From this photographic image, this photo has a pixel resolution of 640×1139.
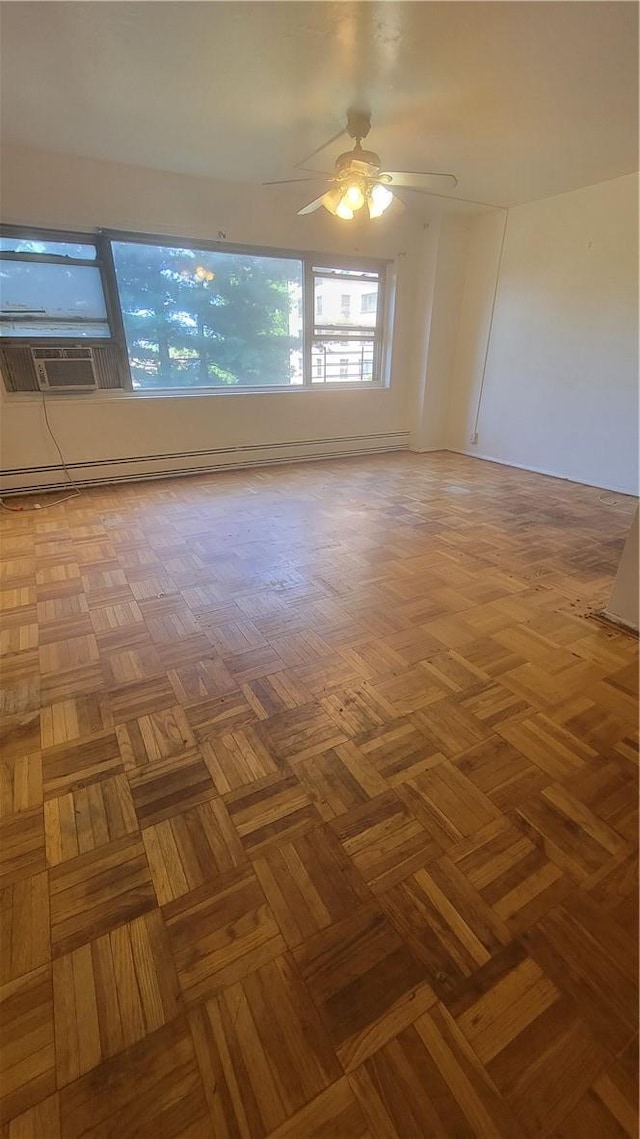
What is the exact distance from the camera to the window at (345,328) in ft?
15.9

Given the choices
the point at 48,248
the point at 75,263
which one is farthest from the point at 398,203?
the point at 48,248

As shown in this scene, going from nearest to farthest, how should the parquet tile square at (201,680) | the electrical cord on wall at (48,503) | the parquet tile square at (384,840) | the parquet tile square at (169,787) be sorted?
the parquet tile square at (384,840), the parquet tile square at (169,787), the parquet tile square at (201,680), the electrical cord on wall at (48,503)

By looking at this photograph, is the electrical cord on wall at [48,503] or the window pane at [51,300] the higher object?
the window pane at [51,300]

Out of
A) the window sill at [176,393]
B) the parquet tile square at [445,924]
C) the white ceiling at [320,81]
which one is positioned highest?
the white ceiling at [320,81]

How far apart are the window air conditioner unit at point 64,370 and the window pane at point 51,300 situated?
0.56 feet

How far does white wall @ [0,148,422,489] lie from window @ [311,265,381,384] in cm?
24

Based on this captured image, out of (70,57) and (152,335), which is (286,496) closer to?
(152,335)

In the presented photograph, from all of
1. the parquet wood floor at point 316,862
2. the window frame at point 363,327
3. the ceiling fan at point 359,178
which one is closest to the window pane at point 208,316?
the window frame at point 363,327

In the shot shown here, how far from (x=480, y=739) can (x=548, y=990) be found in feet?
2.17

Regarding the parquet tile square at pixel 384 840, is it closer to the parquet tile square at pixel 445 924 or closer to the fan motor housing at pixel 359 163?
the parquet tile square at pixel 445 924

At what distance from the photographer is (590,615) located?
2240 millimetres

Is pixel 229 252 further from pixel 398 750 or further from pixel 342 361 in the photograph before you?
pixel 398 750

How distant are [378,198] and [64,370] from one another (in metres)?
2.69

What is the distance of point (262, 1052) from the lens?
0.84m
